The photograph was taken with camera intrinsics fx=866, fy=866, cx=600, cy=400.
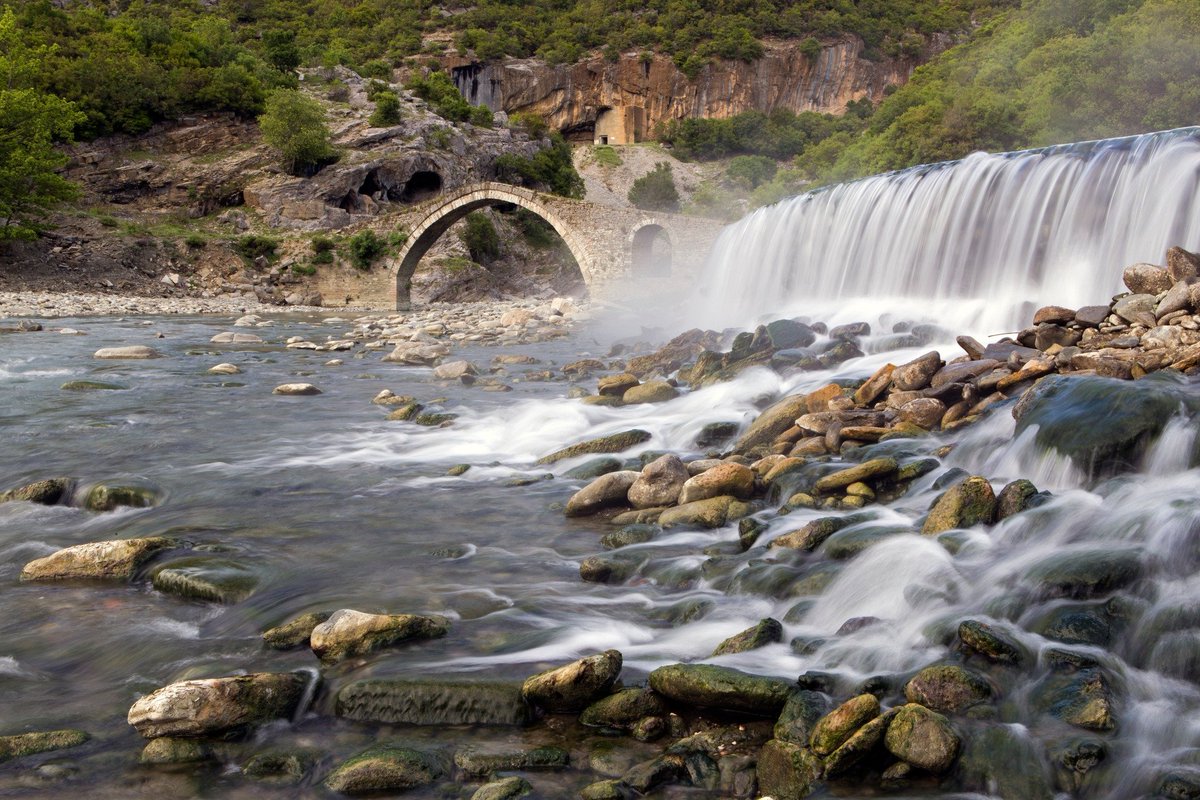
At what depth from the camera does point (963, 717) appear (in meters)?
3.22

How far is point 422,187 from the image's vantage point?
1924 inches

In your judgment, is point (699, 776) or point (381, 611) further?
point (381, 611)

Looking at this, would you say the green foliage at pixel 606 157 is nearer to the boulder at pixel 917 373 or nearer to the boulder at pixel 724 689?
the boulder at pixel 917 373

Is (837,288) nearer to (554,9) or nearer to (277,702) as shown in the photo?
(277,702)

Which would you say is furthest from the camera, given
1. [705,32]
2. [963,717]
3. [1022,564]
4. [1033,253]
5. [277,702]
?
[705,32]

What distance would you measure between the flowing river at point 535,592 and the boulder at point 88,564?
3.9 inches

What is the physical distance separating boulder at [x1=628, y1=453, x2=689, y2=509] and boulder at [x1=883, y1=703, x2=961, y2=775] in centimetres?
319

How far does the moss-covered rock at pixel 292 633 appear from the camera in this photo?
13.7 ft

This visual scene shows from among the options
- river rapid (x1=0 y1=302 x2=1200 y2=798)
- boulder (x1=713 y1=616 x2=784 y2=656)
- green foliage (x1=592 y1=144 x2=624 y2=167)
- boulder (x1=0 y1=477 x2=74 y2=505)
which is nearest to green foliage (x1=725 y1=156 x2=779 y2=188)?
green foliage (x1=592 y1=144 x2=624 y2=167)

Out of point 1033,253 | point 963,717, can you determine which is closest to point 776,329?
point 1033,253

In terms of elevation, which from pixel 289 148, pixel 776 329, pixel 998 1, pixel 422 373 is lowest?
pixel 422 373

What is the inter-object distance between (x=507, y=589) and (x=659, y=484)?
1752 mm

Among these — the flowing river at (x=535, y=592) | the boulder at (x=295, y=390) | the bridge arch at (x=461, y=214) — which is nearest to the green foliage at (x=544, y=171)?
the bridge arch at (x=461, y=214)

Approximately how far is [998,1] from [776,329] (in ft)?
240
